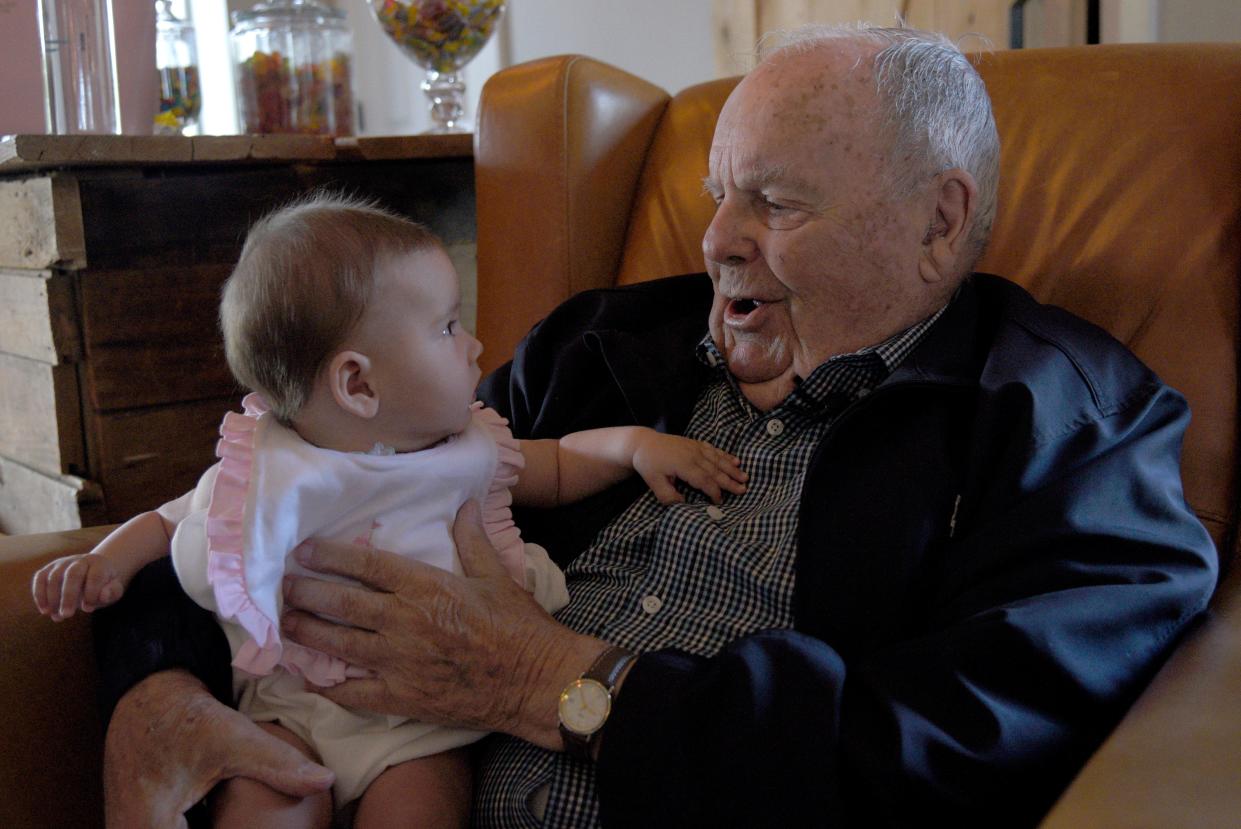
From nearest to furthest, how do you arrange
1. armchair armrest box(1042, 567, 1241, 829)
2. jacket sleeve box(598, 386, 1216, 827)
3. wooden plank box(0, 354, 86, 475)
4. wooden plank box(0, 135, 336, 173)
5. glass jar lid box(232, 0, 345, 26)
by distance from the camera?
armchair armrest box(1042, 567, 1241, 829), jacket sleeve box(598, 386, 1216, 827), wooden plank box(0, 135, 336, 173), wooden plank box(0, 354, 86, 475), glass jar lid box(232, 0, 345, 26)

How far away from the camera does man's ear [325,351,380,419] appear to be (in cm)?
108

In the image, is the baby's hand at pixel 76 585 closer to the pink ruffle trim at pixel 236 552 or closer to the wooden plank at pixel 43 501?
the pink ruffle trim at pixel 236 552

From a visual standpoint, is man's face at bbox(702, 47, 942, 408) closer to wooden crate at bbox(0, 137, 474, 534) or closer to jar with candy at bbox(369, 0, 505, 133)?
wooden crate at bbox(0, 137, 474, 534)

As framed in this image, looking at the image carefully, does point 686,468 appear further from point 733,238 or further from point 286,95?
point 286,95

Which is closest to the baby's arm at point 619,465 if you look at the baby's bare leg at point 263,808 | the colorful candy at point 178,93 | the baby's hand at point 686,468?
the baby's hand at point 686,468

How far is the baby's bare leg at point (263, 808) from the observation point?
1.02 meters

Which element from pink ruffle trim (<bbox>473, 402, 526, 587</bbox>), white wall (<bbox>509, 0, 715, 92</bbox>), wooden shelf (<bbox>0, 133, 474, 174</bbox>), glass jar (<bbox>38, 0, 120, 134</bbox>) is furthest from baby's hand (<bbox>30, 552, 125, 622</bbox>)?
white wall (<bbox>509, 0, 715, 92</bbox>)

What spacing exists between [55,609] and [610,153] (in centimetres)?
98

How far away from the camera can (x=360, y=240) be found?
1.08m

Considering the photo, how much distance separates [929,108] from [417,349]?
2.04ft

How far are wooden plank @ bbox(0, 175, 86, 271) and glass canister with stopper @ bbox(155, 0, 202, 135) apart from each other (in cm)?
65

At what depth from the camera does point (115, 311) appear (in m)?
1.76

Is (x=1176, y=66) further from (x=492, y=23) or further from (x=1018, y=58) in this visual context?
(x=492, y=23)

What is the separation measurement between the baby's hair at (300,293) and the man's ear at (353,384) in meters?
0.01
